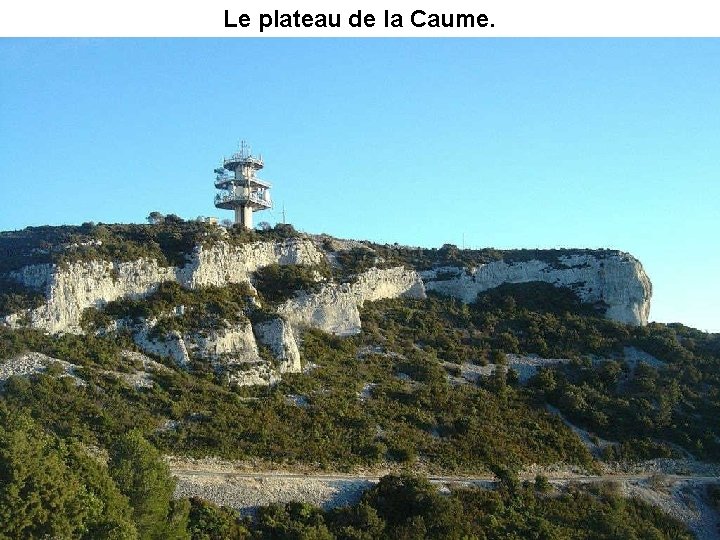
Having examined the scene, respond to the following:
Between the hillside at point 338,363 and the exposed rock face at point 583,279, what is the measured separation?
222 mm

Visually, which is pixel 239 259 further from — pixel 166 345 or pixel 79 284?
pixel 79 284

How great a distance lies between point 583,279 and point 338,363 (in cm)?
3252

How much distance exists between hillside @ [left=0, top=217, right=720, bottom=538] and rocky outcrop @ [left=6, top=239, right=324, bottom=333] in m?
0.13

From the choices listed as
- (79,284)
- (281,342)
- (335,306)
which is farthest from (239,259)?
(79,284)

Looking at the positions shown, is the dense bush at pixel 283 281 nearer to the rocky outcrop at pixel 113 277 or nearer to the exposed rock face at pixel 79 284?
the rocky outcrop at pixel 113 277

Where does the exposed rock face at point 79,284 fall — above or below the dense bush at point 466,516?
above

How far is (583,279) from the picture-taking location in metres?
71.7

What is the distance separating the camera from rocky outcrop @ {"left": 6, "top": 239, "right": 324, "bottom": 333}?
142 feet

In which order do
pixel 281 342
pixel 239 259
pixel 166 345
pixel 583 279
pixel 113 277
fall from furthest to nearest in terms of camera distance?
1. pixel 583 279
2. pixel 239 259
3. pixel 281 342
4. pixel 113 277
5. pixel 166 345

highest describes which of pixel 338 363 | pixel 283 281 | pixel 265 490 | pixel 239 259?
pixel 239 259

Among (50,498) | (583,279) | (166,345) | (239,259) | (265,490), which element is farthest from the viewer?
(583,279)

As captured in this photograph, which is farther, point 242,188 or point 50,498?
point 242,188

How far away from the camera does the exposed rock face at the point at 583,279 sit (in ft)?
227

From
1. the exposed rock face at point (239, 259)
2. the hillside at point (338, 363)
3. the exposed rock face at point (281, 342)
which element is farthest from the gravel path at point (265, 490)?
the exposed rock face at point (239, 259)
